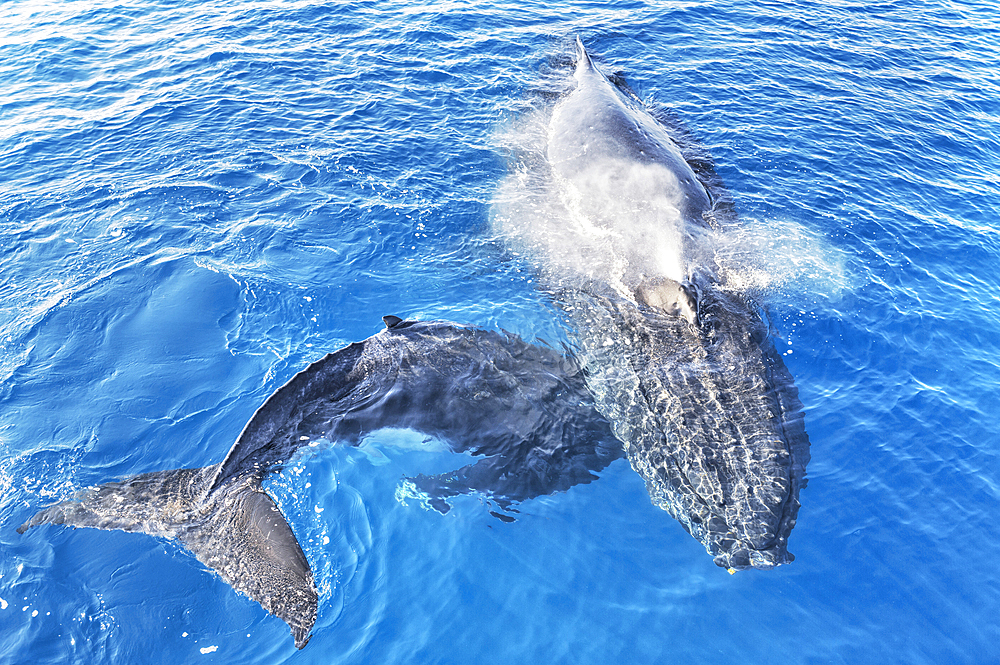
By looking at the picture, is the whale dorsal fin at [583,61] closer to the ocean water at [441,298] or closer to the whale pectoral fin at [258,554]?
the ocean water at [441,298]

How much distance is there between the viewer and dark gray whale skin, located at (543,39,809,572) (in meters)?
8.83

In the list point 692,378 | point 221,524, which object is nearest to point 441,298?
point 692,378

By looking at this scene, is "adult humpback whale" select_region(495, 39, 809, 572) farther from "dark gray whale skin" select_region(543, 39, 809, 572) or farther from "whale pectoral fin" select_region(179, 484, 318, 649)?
"whale pectoral fin" select_region(179, 484, 318, 649)

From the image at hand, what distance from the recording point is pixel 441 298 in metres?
12.9

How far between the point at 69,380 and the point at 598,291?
10221mm

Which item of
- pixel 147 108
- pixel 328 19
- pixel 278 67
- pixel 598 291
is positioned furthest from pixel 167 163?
pixel 598 291

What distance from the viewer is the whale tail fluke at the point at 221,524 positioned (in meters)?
7.50

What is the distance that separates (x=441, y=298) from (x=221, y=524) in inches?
251

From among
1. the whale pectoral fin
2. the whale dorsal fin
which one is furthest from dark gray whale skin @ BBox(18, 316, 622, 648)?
the whale dorsal fin

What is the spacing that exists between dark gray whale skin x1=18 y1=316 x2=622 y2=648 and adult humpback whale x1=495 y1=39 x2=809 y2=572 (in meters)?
0.96

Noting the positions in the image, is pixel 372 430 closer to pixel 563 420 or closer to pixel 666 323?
pixel 563 420

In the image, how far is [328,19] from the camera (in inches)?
923

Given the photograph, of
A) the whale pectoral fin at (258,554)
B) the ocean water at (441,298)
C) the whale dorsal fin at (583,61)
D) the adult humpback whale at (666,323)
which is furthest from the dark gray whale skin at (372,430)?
the whale dorsal fin at (583,61)

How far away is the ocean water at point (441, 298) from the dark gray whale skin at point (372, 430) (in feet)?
1.85
